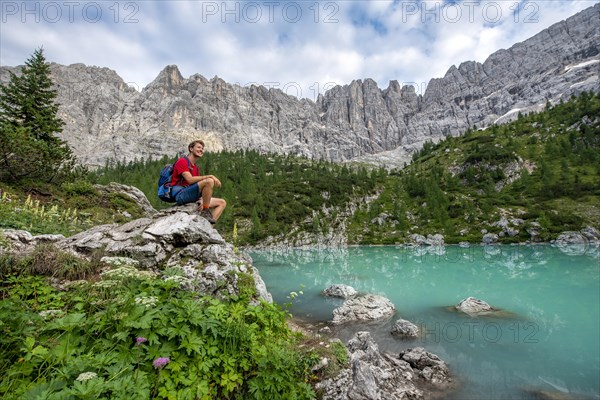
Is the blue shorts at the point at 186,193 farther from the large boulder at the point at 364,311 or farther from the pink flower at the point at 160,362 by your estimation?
the large boulder at the point at 364,311

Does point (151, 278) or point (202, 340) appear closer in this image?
point (202, 340)

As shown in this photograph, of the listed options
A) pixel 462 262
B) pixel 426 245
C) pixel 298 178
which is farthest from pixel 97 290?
pixel 298 178

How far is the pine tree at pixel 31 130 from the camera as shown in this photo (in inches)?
742

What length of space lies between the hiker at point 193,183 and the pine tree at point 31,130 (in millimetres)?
16332

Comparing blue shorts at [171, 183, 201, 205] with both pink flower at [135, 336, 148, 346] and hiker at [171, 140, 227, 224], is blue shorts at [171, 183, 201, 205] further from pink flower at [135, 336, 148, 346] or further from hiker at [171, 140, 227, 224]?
pink flower at [135, 336, 148, 346]

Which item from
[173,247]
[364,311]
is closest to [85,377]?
[173,247]

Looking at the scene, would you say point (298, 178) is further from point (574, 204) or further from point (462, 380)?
point (462, 380)

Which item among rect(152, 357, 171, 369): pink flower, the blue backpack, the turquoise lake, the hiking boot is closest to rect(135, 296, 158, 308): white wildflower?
rect(152, 357, 171, 369): pink flower

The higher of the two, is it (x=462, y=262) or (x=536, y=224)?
(x=536, y=224)

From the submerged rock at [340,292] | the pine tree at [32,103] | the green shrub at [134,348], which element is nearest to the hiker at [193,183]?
the green shrub at [134,348]

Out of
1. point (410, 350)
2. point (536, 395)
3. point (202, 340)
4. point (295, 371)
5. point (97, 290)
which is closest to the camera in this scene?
point (202, 340)

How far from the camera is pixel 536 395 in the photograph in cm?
1072

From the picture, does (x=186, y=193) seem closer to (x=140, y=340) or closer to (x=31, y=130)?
(x=140, y=340)

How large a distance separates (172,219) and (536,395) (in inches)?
576
